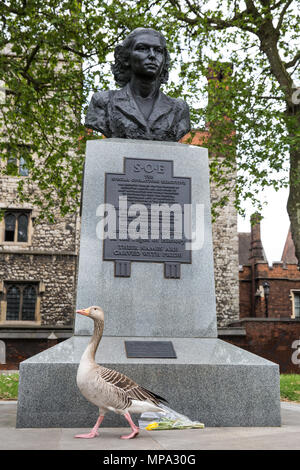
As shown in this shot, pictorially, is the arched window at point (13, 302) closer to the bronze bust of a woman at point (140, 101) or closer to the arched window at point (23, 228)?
the arched window at point (23, 228)

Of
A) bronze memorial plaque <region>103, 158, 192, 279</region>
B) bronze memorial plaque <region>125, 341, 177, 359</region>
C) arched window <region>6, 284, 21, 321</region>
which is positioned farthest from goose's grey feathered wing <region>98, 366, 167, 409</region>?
arched window <region>6, 284, 21, 321</region>

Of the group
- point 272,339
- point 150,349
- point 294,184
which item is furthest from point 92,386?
point 272,339

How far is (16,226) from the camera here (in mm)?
26422

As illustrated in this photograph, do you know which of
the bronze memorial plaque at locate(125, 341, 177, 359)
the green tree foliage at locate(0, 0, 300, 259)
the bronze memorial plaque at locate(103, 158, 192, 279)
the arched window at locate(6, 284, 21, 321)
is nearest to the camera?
the bronze memorial plaque at locate(125, 341, 177, 359)

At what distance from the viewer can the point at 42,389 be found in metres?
3.81

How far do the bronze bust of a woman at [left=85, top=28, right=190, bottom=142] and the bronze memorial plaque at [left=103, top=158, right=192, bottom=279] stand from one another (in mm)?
734

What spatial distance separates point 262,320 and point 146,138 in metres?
15.9

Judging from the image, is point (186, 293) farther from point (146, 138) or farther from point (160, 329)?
point (146, 138)

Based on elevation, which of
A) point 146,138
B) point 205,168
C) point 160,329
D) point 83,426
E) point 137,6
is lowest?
point 83,426

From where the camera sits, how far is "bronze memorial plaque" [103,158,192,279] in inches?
196

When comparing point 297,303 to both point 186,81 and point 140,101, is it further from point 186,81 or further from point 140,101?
point 140,101

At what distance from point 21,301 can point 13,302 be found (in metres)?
Result: 0.41

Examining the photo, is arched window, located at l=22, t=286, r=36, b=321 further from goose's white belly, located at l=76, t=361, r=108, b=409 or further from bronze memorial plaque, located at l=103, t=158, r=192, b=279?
goose's white belly, located at l=76, t=361, r=108, b=409
